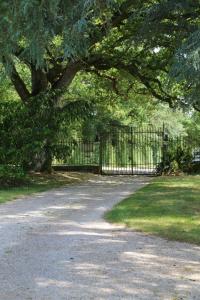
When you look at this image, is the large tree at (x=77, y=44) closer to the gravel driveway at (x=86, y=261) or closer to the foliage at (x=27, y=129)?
the foliage at (x=27, y=129)

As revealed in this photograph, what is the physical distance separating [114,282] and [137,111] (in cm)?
3657

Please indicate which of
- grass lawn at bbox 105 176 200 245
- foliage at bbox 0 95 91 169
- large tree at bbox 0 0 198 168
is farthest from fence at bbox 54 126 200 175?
→ grass lawn at bbox 105 176 200 245

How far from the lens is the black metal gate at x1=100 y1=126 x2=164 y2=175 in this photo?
91.1 ft

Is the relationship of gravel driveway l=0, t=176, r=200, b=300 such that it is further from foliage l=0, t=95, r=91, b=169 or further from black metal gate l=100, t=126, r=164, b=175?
black metal gate l=100, t=126, r=164, b=175

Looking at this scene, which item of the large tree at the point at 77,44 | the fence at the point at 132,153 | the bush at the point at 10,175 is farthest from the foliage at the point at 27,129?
the fence at the point at 132,153

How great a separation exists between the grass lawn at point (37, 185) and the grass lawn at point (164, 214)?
11.2 ft

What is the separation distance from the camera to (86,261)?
6.97 meters

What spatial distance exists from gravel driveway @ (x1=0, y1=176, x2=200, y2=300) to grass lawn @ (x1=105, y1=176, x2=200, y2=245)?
1.39 ft

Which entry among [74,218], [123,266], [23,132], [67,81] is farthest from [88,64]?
[123,266]

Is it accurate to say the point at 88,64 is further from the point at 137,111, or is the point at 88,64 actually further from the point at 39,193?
the point at 137,111

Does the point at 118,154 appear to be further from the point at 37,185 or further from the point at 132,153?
the point at 37,185

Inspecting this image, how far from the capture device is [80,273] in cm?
633

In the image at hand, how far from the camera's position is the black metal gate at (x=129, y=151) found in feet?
91.1

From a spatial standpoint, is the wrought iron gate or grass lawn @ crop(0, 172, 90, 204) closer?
grass lawn @ crop(0, 172, 90, 204)
